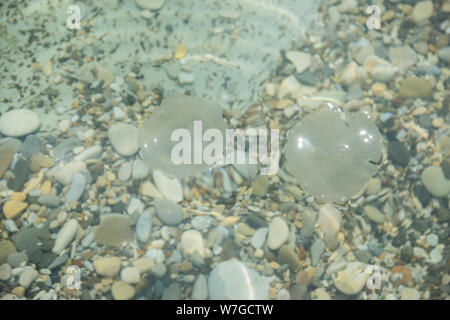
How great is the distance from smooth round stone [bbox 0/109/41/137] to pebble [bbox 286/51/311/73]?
209cm

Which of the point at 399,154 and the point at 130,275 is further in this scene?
the point at 399,154

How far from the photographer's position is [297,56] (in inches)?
123

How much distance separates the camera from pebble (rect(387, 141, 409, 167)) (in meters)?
2.91

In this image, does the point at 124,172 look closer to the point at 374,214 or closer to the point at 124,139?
the point at 124,139

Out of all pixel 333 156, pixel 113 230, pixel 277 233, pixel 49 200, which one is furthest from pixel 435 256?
pixel 49 200

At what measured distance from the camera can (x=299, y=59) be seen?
311 cm

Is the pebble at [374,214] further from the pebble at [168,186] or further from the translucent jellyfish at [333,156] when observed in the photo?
the pebble at [168,186]

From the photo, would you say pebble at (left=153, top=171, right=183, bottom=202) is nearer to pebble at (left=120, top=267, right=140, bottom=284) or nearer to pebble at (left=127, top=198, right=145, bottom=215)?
pebble at (left=127, top=198, right=145, bottom=215)

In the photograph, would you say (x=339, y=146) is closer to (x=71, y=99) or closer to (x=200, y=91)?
(x=200, y=91)

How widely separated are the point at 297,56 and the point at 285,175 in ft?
3.32

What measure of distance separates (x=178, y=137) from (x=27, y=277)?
4.80ft

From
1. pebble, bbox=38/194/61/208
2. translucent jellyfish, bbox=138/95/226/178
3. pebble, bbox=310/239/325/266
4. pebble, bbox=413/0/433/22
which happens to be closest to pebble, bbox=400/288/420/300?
pebble, bbox=310/239/325/266
